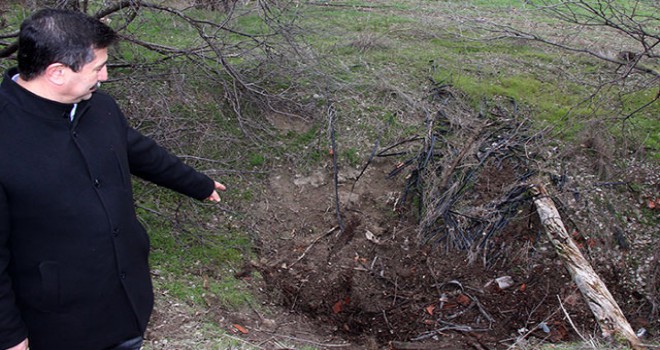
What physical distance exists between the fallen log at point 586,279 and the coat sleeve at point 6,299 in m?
3.41

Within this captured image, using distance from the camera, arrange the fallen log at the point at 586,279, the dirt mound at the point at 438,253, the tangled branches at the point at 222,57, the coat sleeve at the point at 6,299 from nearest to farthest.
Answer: the coat sleeve at the point at 6,299
the fallen log at the point at 586,279
the dirt mound at the point at 438,253
the tangled branches at the point at 222,57

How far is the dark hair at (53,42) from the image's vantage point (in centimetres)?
193

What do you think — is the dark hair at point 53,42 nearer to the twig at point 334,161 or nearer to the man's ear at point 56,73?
the man's ear at point 56,73

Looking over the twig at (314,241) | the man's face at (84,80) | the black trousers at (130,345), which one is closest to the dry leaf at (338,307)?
the twig at (314,241)

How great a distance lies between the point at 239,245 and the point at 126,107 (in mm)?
1596

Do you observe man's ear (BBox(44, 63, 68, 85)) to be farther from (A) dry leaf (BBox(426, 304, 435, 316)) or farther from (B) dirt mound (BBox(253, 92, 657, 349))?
(A) dry leaf (BBox(426, 304, 435, 316))

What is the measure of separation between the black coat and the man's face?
2.0 inches

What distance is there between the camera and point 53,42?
1930 mm

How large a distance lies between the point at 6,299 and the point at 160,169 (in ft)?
2.73

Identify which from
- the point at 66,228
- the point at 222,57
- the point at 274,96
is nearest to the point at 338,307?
the point at 274,96

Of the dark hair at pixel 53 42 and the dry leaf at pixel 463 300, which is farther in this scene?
the dry leaf at pixel 463 300

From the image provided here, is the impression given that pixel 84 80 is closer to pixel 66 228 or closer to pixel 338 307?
pixel 66 228

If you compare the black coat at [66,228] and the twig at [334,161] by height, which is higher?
the black coat at [66,228]

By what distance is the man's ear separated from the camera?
1949mm
